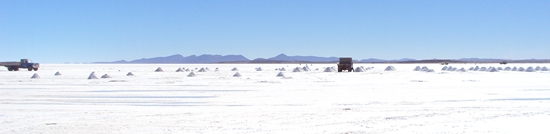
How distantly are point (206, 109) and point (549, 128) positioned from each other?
18.7ft

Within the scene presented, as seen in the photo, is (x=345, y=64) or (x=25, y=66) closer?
(x=345, y=64)

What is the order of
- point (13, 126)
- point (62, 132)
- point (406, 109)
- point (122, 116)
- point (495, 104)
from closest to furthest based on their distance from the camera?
point (62, 132), point (13, 126), point (122, 116), point (406, 109), point (495, 104)

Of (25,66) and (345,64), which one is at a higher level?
(345,64)

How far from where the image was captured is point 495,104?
10539mm

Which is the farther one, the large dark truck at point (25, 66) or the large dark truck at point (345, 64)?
the large dark truck at point (25, 66)

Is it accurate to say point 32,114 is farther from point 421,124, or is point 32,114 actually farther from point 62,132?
point 421,124

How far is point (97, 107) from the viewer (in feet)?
33.0

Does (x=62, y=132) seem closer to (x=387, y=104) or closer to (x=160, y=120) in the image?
(x=160, y=120)

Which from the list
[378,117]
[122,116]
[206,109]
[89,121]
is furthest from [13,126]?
[378,117]

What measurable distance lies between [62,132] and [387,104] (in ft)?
21.1

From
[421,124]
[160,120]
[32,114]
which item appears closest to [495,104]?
[421,124]

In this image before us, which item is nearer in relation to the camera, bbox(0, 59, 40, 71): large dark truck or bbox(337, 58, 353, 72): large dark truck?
bbox(337, 58, 353, 72): large dark truck

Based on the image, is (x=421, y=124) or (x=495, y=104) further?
(x=495, y=104)

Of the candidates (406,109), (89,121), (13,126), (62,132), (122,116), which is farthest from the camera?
(406,109)
